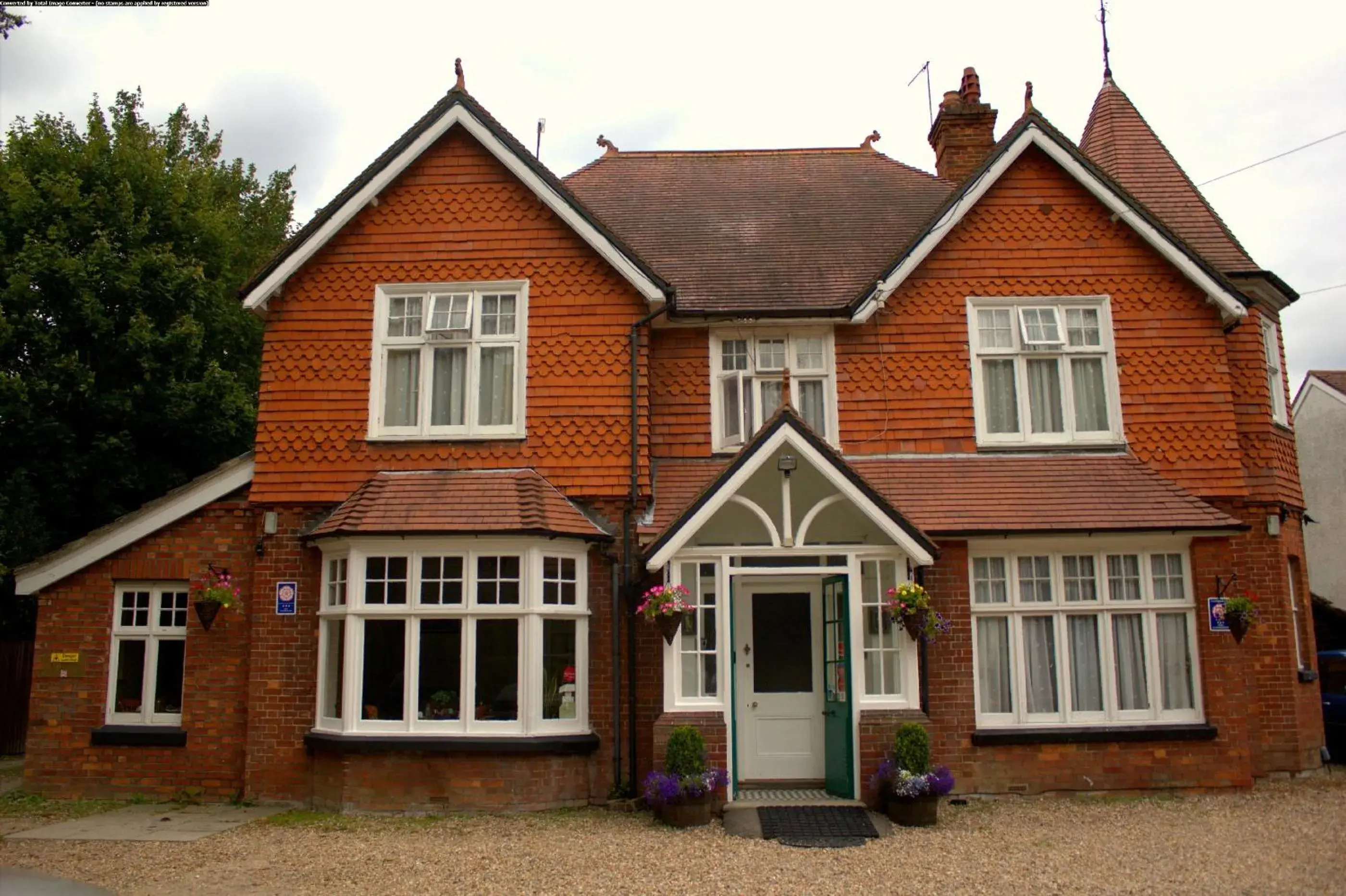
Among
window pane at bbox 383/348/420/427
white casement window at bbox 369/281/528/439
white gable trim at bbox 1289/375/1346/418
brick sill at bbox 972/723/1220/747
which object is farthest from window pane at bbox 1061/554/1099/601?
white gable trim at bbox 1289/375/1346/418

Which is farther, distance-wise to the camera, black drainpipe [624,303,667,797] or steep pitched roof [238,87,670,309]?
steep pitched roof [238,87,670,309]

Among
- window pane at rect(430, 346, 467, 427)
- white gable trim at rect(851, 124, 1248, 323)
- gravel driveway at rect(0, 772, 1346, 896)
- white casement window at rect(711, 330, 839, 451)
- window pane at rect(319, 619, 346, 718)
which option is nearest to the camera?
gravel driveway at rect(0, 772, 1346, 896)

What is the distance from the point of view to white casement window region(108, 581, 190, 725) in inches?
448

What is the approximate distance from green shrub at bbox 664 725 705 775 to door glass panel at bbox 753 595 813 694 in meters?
1.68

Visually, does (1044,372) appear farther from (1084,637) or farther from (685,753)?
(685,753)

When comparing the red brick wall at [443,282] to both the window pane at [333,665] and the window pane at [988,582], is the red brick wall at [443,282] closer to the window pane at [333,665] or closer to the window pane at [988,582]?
the window pane at [333,665]

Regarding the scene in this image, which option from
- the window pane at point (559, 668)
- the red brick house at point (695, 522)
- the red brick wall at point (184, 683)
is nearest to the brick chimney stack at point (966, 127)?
the red brick house at point (695, 522)

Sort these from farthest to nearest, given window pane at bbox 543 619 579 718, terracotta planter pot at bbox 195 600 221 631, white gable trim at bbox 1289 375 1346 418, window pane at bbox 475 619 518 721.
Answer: white gable trim at bbox 1289 375 1346 418, terracotta planter pot at bbox 195 600 221 631, window pane at bbox 543 619 579 718, window pane at bbox 475 619 518 721

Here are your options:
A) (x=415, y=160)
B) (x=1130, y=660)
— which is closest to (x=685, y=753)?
(x=1130, y=660)

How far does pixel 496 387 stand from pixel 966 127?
29.3 ft

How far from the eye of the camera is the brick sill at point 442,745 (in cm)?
1023

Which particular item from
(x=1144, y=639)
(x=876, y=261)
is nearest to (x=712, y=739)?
(x=1144, y=639)

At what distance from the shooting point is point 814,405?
12477mm

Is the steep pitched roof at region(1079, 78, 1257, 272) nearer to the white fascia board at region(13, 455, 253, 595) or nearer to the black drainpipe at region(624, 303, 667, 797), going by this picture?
the black drainpipe at region(624, 303, 667, 797)
